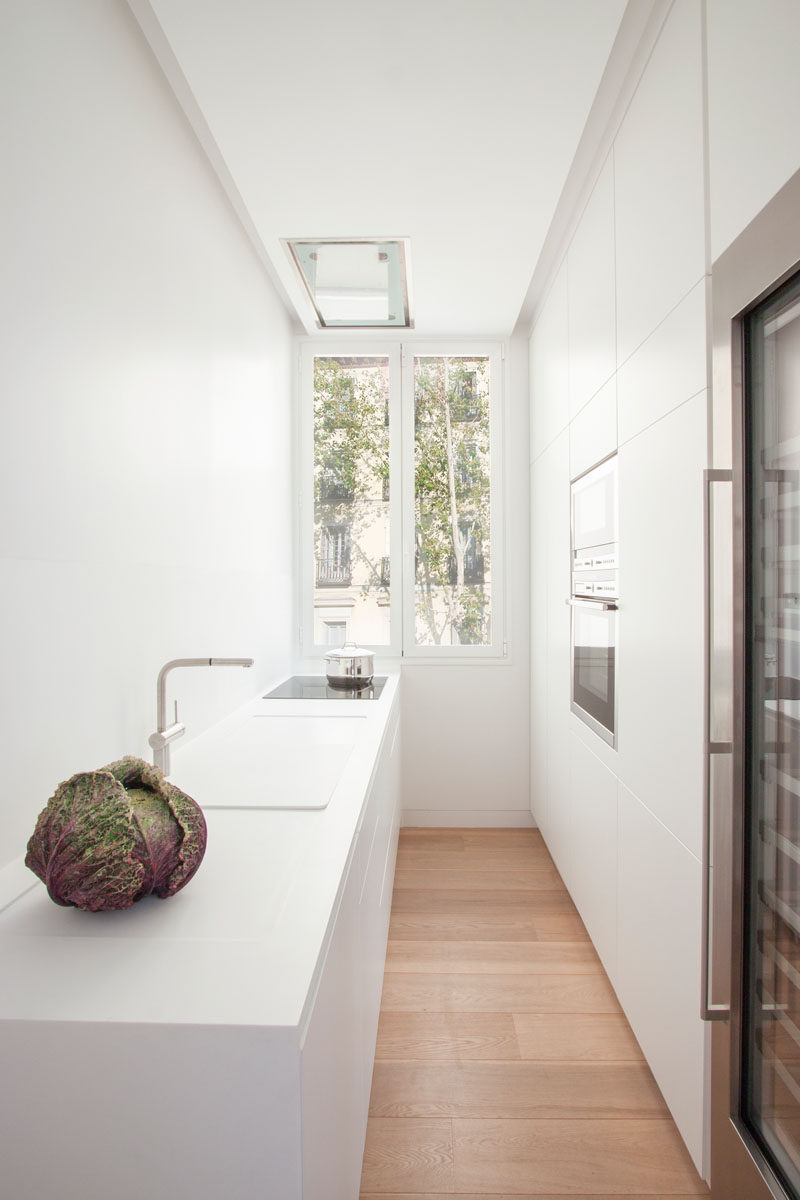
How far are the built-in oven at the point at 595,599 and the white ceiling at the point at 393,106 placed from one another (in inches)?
36.7

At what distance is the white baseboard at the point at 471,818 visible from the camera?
3.44m

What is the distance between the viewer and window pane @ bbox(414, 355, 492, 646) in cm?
349

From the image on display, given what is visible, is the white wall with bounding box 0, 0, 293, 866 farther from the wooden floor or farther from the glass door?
the glass door

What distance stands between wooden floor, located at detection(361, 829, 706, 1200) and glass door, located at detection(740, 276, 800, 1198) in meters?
0.48

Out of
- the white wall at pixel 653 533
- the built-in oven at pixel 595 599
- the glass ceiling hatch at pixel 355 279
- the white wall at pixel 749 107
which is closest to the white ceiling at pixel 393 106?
the glass ceiling hatch at pixel 355 279

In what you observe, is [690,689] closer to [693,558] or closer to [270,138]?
[693,558]

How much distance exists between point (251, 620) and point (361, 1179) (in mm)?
1762

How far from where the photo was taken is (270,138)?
1.84 metres

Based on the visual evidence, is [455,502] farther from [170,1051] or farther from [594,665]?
[170,1051]

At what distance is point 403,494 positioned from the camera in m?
3.46

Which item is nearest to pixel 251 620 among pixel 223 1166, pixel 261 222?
pixel 261 222

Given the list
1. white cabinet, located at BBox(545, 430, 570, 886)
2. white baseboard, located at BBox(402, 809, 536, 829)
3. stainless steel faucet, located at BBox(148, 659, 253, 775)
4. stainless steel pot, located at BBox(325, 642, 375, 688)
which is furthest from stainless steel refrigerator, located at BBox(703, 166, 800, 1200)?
white baseboard, located at BBox(402, 809, 536, 829)

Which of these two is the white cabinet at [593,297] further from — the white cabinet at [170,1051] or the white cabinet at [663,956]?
the white cabinet at [170,1051]

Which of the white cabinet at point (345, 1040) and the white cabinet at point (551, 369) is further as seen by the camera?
the white cabinet at point (551, 369)
